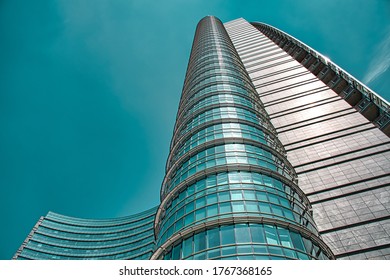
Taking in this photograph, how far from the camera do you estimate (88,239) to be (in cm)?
7738

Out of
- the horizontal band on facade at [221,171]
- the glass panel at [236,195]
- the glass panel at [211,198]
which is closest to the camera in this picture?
the glass panel at [236,195]

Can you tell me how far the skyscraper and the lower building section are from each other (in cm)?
4961

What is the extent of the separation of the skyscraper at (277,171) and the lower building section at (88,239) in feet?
163

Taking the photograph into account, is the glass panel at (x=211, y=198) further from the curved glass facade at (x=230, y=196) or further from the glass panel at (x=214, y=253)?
the glass panel at (x=214, y=253)

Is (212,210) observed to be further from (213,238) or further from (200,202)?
(213,238)

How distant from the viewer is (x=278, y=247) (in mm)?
12148

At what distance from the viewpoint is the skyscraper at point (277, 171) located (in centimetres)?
1341

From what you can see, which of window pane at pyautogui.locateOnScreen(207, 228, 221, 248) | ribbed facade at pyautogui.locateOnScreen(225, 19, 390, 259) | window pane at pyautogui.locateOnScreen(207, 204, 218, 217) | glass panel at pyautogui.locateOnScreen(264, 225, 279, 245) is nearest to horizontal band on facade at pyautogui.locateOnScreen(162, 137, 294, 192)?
ribbed facade at pyautogui.locateOnScreen(225, 19, 390, 259)

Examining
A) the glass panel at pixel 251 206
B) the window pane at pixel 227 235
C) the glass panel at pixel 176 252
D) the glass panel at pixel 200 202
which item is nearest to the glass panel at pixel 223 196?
the glass panel at pixel 200 202

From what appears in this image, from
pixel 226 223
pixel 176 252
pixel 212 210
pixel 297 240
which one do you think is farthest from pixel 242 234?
pixel 176 252

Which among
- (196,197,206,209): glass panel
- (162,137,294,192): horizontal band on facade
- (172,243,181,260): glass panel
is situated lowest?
(172,243,181,260): glass panel

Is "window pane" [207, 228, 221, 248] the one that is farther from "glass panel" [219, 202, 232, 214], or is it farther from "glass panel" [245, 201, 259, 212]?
"glass panel" [245, 201, 259, 212]

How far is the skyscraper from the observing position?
1341 cm
